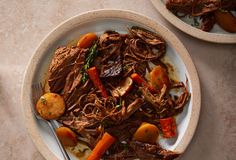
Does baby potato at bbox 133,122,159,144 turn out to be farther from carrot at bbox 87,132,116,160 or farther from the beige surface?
the beige surface

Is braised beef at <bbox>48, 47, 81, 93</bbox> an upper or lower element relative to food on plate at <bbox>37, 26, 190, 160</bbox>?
upper

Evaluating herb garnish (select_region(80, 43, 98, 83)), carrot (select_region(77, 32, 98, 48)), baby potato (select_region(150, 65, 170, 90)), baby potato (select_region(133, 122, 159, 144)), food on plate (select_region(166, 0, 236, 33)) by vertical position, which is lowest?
baby potato (select_region(133, 122, 159, 144))

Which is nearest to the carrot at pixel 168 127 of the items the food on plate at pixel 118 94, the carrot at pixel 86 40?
the food on plate at pixel 118 94

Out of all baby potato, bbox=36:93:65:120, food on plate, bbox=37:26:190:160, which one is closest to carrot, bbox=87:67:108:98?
food on plate, bbox=37:26:190:160

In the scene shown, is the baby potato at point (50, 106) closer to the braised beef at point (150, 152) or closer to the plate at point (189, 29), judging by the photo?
the braised beef at point (150, 152)

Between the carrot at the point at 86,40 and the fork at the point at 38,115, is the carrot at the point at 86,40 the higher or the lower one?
the higher one

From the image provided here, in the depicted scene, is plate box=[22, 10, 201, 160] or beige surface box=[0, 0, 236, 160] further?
beige surface box=[0, 0, 236, 160]
